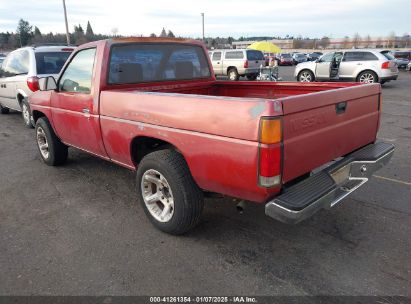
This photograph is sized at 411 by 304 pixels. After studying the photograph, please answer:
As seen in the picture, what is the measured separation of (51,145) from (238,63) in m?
17.6

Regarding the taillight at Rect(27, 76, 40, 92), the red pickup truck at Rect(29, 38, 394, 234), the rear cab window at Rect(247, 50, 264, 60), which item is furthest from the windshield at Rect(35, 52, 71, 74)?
the rear cab window at Rect(247, 50, 264, 60)

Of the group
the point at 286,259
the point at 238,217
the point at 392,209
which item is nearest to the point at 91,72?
the point at 238,217

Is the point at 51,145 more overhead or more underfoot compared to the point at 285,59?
more underfoot

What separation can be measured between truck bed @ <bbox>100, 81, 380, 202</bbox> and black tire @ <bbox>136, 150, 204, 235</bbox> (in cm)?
17

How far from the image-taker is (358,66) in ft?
52.3

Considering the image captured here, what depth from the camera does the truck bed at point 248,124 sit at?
2.47 metres

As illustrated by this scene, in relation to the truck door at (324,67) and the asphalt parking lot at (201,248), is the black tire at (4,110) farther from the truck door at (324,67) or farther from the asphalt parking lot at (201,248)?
the truck door at (324,67)

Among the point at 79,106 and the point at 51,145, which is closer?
the point at 79,106

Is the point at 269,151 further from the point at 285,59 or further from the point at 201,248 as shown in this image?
the point at 285,59

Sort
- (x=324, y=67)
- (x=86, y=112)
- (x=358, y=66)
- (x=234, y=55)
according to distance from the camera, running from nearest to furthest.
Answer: (x=86, y=112)
(x=358, y=66)
(x=324, y=67)
(x=234, y=55)

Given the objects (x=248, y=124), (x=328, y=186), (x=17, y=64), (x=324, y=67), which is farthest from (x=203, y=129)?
(x=324, y=67)

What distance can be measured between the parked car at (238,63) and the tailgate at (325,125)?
18.3 m

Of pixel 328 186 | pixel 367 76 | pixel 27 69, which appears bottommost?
pixel 328 186

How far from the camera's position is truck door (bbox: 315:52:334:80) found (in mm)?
17311
